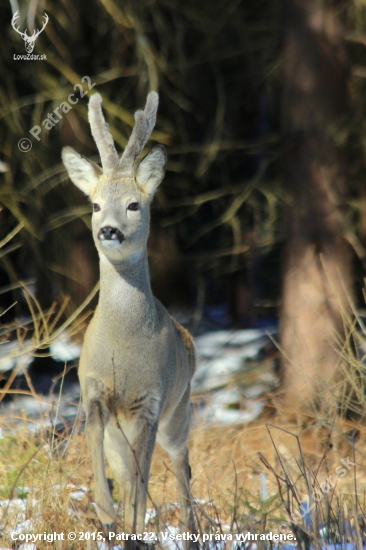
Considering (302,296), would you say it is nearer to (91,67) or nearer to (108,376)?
(91,67)

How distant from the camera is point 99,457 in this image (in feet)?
11.1

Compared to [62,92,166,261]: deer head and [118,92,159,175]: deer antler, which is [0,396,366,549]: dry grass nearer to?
[62,92,166,261]: deer head

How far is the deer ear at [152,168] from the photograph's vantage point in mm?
3617

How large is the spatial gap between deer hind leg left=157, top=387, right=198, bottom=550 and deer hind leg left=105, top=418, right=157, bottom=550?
361 millimetres

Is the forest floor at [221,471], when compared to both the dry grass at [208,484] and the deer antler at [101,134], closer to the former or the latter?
the dry grass at [208,484]

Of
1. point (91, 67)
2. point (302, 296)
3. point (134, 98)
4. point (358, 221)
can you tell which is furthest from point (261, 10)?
point (302, 296)

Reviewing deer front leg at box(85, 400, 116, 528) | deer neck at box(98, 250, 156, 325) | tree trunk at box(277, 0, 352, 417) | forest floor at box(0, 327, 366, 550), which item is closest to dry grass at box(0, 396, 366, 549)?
forest floor at box(0, 327, 366, 550)

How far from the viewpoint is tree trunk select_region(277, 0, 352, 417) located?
8.09 meters

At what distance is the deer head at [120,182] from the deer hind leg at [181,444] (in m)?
1.01

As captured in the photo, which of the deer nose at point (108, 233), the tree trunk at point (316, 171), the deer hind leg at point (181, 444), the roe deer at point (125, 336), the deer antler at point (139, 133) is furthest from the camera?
the tree trunk at point (316, 171)

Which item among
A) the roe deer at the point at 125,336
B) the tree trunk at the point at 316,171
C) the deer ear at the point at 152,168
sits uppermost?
the tree trunk at the point at 316,171

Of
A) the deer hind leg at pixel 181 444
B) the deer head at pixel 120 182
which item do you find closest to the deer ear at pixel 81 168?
the deer head at pixel 120 182

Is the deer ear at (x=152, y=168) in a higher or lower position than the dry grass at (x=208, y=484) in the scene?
higher

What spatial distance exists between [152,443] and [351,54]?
695cm
